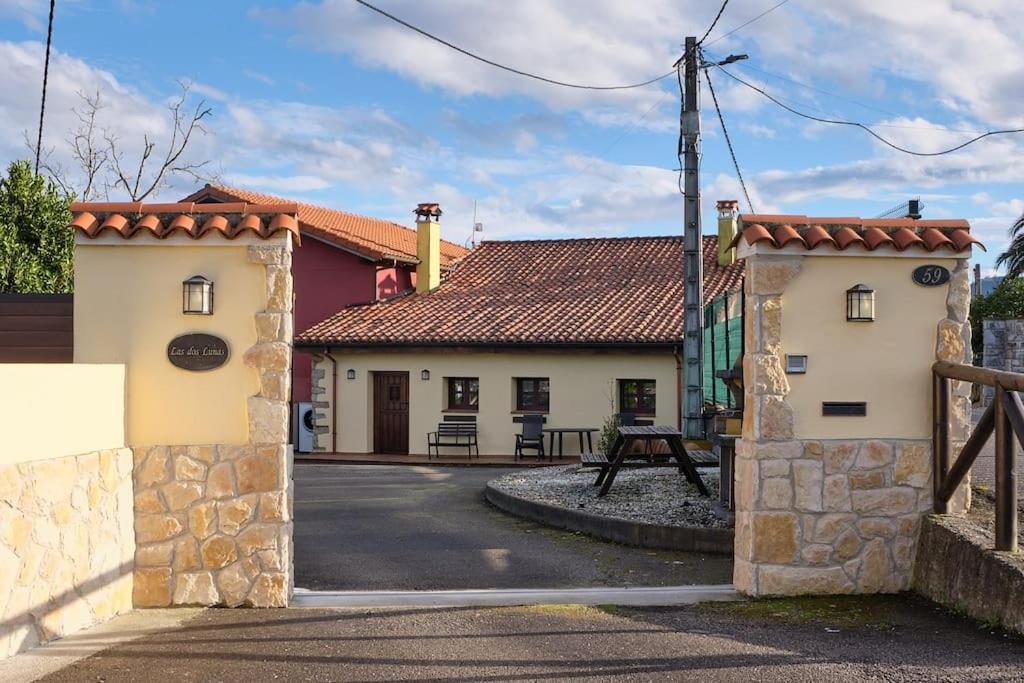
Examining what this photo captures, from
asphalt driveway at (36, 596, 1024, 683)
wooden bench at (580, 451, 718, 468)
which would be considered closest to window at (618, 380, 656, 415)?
wooden bench at (580, 451, 718, 468)

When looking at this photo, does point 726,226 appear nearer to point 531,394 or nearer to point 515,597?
point 531,394

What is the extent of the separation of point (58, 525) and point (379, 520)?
20.1ft

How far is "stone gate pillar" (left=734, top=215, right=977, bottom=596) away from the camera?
7215 mm

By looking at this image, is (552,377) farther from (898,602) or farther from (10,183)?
(898,602)

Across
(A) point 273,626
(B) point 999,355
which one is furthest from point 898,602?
(B) point 999,355

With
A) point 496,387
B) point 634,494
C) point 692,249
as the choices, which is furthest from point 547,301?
point 634,494

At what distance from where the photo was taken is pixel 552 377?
2217cm

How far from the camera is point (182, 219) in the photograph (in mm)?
7102

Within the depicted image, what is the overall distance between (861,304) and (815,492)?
4.49 ft

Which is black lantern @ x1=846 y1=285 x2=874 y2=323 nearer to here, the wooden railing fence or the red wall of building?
the wooden railing fence

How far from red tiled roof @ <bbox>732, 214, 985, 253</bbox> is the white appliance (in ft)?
57.5

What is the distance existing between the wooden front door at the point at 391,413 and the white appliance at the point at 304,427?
1512mm

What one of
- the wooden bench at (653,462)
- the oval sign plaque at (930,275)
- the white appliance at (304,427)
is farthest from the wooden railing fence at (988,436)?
the white appliance at (304,427)

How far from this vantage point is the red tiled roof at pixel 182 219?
705 centimetres
